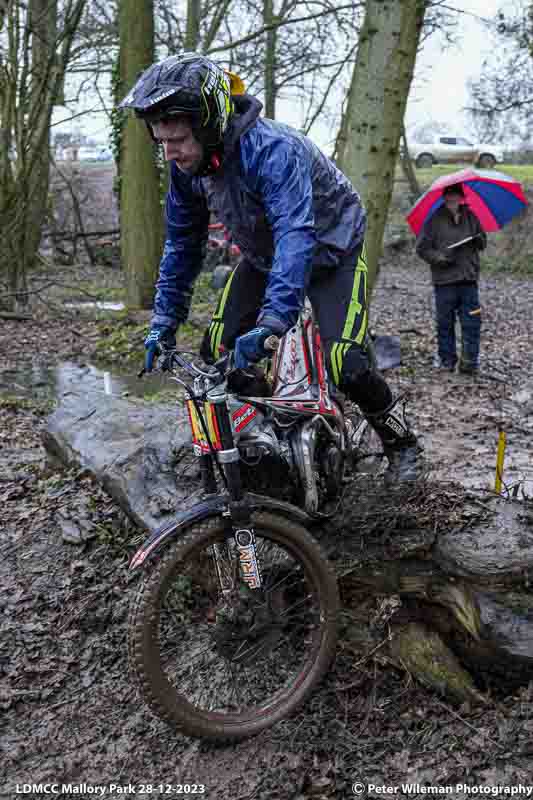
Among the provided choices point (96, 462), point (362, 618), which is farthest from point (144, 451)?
point (362, 618)

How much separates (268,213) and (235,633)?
1721 mm

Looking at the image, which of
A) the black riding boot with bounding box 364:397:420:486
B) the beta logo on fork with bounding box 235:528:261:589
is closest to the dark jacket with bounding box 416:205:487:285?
the black riding boot with bounding box 364:397:420:486

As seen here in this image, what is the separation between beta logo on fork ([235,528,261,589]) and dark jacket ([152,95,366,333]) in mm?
802

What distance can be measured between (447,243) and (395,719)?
5886 mm

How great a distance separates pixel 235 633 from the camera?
2.95 metres

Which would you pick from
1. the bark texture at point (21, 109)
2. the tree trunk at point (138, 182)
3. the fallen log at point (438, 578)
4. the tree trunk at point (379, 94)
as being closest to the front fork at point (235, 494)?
the fallen log at point (438, 578)

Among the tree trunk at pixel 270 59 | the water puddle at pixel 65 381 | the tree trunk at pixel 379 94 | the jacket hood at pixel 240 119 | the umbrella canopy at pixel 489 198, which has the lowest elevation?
the water puddle at pixel 65 381

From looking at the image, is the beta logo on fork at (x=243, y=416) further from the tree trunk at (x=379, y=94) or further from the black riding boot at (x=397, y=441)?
the tree trunk at (x=379, y=94)

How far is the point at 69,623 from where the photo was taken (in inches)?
142

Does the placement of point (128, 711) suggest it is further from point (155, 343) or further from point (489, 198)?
point (489, 198)

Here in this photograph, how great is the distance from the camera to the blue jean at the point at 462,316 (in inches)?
310

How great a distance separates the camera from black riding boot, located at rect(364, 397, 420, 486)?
3598mm

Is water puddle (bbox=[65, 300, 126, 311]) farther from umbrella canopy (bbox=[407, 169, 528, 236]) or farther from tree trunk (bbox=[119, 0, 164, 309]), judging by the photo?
umbrella canopy (bbox=[407, 169, 528, 236])

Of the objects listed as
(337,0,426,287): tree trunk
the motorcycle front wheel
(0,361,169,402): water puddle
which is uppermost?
(337,0,426,287): tree trunk
